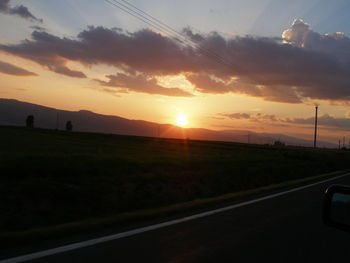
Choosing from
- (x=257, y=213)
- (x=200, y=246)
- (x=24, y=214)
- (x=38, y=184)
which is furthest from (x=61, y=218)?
(x=257, y=213)

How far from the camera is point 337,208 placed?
2959 mm

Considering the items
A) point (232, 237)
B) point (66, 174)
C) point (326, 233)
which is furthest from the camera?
point (66, 174)

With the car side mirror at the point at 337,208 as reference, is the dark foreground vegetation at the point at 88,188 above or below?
below

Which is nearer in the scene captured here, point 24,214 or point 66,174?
point 24,214

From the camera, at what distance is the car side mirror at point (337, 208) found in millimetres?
2816

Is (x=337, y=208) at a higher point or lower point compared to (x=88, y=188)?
higher

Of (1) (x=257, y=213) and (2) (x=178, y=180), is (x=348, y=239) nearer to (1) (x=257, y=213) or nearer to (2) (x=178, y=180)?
(1) (x=257, y=213)

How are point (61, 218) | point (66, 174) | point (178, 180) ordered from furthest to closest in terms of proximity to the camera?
point (178, 180) < point (66, 174) < point (61, 218)

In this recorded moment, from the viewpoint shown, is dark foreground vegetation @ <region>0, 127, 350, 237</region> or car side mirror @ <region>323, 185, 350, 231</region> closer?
car side mirror @ <region>323, 185, 350, 231</region>

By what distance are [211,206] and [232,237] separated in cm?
340

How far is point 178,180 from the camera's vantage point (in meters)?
14.9

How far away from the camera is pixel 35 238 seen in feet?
21.7

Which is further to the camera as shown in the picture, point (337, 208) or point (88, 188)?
point (88, 188)

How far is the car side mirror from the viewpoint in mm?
2816
